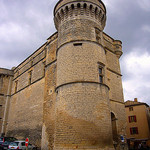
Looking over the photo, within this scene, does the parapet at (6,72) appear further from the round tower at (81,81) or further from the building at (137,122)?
the building at (137,122)

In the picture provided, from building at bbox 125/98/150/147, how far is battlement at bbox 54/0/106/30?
17.9 metres

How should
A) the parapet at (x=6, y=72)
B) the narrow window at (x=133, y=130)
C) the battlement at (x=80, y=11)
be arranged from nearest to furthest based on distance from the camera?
the battlement at (x=80, y=11), the parapet at (x=6, y=72), the narrow window at (x=133, y=130)

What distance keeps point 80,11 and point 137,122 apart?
66.0 ft

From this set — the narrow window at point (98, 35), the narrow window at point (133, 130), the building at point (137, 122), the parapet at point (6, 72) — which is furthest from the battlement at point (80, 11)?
the narrow window at point (133, 130)

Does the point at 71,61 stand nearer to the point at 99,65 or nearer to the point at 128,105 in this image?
the point at 99,65

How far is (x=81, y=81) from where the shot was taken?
10.4 metres

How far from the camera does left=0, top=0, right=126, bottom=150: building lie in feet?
31.7

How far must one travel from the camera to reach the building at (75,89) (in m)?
9.67

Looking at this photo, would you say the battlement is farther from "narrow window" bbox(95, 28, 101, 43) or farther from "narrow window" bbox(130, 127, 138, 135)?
"narrow window" bbox(130, 127, 138, 135)

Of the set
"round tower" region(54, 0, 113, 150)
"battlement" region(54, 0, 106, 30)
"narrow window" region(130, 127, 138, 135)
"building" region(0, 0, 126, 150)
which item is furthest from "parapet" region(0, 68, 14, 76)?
"narrow window" region(130, 127, 138, 135)

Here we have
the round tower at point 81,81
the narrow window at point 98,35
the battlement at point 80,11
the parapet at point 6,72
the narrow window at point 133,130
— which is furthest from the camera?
the narrow window at point 133,130

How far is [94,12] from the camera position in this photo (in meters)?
13.0

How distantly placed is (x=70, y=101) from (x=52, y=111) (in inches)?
144

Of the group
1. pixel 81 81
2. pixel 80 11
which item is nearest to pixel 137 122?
pixel 81 81
